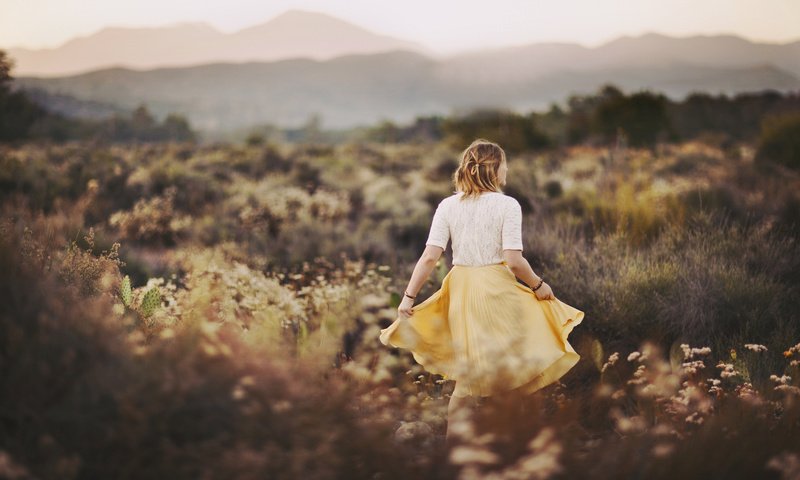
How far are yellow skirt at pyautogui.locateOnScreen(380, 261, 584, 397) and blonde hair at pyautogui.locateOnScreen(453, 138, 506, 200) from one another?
48 centimetres

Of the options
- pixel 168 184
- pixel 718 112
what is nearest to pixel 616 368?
pixel 168 184

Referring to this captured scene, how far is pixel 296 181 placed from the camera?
1777cm

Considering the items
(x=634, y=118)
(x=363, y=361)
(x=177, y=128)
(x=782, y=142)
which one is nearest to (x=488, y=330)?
(x=363, y=361)

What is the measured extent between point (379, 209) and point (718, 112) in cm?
5108

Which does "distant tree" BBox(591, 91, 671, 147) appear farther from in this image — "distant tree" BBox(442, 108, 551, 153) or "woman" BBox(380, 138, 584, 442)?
"woman" BBox(380, 138, 584, 442)

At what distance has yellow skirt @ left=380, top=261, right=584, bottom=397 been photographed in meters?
3.56

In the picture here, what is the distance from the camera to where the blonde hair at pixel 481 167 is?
12.2ft

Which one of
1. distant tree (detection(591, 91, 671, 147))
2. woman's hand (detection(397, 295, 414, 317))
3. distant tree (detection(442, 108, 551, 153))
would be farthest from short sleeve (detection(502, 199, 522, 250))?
distant tree (detection(591, 91, 671, 147))

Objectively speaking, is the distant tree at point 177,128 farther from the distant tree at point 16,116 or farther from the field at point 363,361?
the field at point 363,361

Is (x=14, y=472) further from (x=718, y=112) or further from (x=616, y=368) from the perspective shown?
(x=718, y=112)

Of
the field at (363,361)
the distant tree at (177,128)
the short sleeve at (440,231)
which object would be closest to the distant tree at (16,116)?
the field at (363,361)

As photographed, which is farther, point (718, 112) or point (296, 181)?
point (718, 112)

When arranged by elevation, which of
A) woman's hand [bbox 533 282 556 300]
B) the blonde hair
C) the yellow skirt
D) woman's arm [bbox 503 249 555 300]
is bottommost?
the yellow skirt

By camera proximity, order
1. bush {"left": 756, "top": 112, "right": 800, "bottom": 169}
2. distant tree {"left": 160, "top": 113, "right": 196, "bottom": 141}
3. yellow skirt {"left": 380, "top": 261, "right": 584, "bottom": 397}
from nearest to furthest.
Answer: yellow skirt {"left": 380, "top": 261, "right": 584, "bottom": 397} → bush {"left": 756, "top": 112, "right": 800, "bottom": 169} → distant tree {"left": 160, "top": 113, "right": 196, "bottom": 141}
